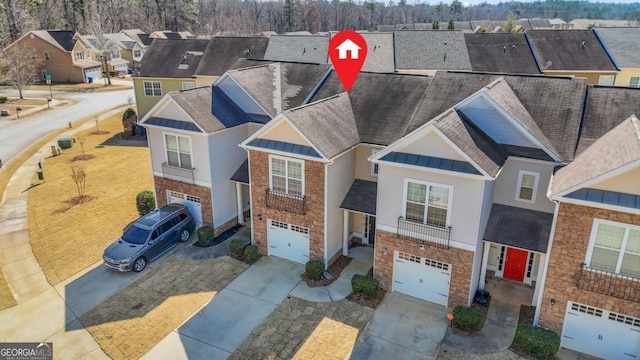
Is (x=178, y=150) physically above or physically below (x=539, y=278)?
above

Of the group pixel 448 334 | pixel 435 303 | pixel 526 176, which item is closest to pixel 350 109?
pixel 526 176

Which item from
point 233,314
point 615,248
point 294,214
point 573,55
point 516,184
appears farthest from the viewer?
point 573,55

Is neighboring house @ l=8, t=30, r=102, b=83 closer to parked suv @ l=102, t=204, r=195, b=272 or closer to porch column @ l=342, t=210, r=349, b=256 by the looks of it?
parked suv @ l=102, t=204, r=195, b=272

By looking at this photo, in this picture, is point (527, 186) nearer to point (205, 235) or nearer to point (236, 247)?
point (236, 247)

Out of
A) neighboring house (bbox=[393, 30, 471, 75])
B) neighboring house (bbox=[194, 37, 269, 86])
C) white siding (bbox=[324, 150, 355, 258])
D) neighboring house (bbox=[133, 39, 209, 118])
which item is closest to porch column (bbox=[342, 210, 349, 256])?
white siding (bbox=[324, 150, 355, 258])

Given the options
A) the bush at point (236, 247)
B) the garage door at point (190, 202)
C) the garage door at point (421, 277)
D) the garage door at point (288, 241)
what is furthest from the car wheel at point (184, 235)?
the garage door at point (421, 277)

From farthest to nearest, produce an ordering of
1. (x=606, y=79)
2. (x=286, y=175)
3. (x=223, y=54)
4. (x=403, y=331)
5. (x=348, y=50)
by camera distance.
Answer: (x=223, y=54) → (x=606, y=79) → (x=348, y=50) → (x=286, y=175) → (x=403, y=331)

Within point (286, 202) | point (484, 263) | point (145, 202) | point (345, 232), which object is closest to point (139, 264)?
point (145, 202)
